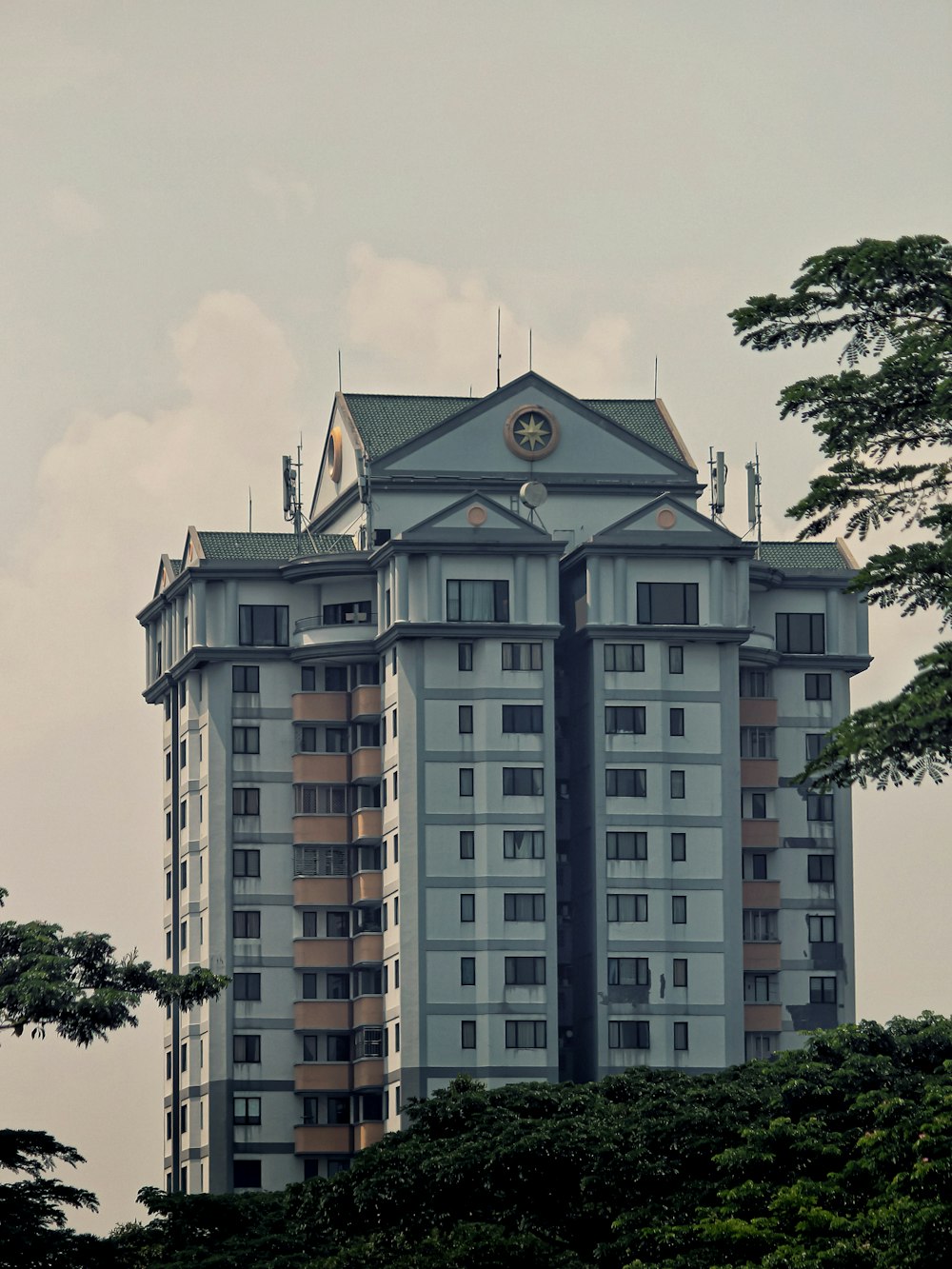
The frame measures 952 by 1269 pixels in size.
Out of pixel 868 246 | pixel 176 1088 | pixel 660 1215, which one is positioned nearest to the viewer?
pixel 868 246

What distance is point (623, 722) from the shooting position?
4564 inches

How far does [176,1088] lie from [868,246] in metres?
77.3

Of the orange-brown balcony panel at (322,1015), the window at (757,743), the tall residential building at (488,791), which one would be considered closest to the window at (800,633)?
the tall residential building at (488,791)

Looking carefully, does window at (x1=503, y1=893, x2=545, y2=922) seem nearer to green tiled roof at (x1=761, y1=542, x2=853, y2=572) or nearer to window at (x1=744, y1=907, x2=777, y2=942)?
window at (x1=744, y1=907, x2=777, y2=942)

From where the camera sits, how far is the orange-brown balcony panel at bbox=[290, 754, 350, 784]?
119062 millimetres

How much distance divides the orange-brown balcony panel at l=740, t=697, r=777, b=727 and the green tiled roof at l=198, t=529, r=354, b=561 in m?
17.7

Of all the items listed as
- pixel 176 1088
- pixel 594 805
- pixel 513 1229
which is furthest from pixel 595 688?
pixel 513 1229

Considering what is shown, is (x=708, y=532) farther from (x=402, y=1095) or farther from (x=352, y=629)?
(x=402, y=1095)

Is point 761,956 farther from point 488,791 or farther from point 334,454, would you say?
point 334,454

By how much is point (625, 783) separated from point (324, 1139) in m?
18.4

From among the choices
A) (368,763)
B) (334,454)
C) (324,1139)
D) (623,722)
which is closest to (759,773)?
(623,722)

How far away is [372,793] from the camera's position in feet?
389

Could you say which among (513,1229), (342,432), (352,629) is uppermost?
(342,432)

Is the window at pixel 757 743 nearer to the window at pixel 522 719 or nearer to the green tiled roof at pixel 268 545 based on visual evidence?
the window at pixel 522 719
